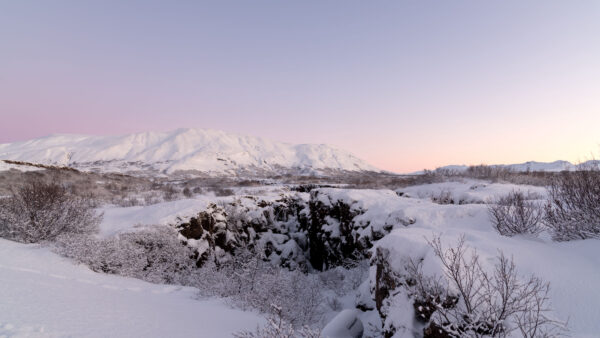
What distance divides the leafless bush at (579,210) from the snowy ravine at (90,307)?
21.9ft

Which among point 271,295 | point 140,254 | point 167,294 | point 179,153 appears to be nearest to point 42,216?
point 140,254

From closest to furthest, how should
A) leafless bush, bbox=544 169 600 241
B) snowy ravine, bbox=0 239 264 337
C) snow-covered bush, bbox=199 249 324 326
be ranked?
snowy ravine, bbox=0 239 264 337 → leafless bush, bbox=544 169 600 241 → snow-covered bush, bbox=199 249 324 326

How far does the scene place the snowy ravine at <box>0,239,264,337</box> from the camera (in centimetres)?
358

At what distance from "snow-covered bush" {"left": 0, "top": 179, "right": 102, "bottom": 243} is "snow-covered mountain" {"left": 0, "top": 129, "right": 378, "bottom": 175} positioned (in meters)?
81.0

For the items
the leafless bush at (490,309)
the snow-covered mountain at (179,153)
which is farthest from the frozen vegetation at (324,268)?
the snow-covered mountain at (179,153)

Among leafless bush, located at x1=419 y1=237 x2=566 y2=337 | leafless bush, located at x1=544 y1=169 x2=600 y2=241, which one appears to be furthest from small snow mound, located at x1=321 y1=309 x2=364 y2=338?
leafless bush, located at x1=544 y1=169 x2=600 y2=241

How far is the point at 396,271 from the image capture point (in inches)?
182

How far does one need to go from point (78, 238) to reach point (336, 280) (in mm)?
9799

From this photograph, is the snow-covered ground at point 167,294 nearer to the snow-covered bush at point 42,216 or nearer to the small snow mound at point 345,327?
the small snow mound at point 345,327

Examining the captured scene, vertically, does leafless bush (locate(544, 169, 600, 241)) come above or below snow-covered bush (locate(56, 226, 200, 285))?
above

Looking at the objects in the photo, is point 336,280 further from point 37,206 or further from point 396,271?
point 37,206

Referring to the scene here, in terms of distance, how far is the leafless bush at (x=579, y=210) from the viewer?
5133mm

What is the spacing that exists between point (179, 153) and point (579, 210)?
132 m

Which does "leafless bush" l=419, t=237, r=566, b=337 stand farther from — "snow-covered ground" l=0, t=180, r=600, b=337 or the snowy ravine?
the snowy ravine
